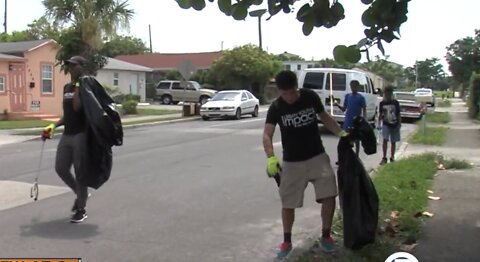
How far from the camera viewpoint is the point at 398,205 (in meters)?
7.12

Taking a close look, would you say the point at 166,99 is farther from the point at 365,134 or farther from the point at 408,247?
the point at 408,247

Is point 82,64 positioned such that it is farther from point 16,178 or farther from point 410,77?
point 410,77

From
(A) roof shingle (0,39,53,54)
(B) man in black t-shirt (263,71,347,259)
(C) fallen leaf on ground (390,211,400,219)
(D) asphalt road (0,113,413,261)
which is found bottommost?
(D) asphalt road (0,113,413,261)

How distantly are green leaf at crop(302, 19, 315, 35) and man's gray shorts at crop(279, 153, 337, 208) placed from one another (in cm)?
112

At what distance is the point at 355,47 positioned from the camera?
16.4ft

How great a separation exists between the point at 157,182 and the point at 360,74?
12.4 meters

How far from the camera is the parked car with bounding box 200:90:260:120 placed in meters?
27.3

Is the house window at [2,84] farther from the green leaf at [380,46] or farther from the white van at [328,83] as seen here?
the green leaf at [380,46]

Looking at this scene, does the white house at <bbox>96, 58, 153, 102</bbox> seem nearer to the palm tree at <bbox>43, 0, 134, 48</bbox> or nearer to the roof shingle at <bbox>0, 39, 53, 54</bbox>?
the roof shingle at <bbox>0, 39, 53, 54</bbox>

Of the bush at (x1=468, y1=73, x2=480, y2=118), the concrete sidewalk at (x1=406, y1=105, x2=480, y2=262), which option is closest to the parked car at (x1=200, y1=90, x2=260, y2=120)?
the bush at (x1=468, y1=73, x2=480, y2=118)

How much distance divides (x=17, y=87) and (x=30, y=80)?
84 centimetres

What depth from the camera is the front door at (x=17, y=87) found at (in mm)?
25734

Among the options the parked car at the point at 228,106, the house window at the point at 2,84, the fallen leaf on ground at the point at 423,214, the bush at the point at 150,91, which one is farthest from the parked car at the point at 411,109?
the bush at the point at 150,91

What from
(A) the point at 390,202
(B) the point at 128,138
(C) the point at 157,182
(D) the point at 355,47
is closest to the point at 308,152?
(D) the point at 355,47
